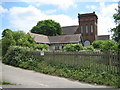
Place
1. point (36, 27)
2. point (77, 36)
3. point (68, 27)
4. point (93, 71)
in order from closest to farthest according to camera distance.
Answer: point (93, 71) → point (77, 36) → point (36, 27) → point (68, 27)

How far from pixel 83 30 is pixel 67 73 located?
127 feet

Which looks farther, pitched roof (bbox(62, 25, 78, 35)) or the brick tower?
pitched roof (bbox(62, 25, 78, 35))

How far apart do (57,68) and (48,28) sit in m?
42.9

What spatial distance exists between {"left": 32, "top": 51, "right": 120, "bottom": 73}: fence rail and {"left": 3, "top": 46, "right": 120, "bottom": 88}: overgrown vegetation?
26 cm

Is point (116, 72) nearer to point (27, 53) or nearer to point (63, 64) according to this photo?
point (63, 64)

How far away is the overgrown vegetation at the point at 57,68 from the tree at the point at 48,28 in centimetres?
3827

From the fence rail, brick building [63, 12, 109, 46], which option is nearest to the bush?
the fence rail

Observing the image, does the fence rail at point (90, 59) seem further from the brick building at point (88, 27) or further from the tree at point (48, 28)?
the tree at point (48, 28)

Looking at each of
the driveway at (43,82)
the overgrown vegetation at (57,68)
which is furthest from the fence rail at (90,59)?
the driveway at (43,82)

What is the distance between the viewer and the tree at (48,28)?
2056 inches

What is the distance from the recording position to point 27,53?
13125 millimetres

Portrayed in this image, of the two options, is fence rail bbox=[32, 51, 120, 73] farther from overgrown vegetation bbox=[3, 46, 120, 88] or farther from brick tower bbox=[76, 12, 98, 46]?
brick tower bbox=[76, 12, 98, 46]

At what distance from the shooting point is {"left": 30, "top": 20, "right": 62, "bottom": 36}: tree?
52219 mm

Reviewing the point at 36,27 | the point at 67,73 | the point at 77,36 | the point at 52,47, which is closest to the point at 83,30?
the point at 77,36
